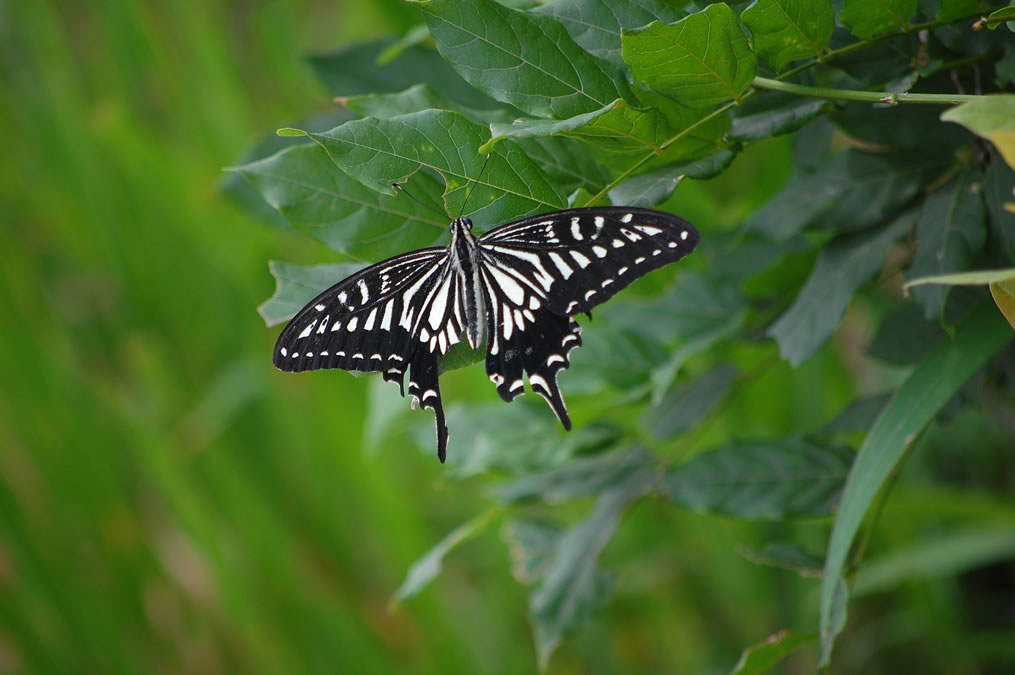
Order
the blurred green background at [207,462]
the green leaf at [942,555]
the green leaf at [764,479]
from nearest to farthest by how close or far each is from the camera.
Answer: the green leaf at [764,479], the green leaf at [942,555], the blurred green background at [207,462]

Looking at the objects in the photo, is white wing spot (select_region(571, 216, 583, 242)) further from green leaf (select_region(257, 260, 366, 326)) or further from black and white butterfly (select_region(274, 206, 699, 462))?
green leaf (select_region(257, 260, 366, 326))

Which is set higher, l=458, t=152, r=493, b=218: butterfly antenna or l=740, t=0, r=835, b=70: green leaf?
l=458, t=152, r=493, b=218: butterfly antenna

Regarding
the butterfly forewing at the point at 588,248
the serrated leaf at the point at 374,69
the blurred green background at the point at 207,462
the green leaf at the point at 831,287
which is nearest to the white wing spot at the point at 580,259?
the butterfly forewing at the point at 588,248

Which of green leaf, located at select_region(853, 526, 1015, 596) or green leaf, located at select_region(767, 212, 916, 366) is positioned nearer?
green leaf, located at select_region(767, 212, 916, 366)

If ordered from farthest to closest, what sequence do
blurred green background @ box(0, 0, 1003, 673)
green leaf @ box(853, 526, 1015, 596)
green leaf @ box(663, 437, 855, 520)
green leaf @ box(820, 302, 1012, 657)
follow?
1. blurred green background @ box(0, 0, 1003, 673)
2. green leaf @ box(853, 526, 1015, 596)
3. green leaf @ box(663, 437, 855, 520)
4. green leaf @ box(820, 302, 1012, 657)

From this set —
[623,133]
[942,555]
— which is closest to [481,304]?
[623,133]

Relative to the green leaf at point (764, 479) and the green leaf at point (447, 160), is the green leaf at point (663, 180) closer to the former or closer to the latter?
the green leaf at point (447, 160)

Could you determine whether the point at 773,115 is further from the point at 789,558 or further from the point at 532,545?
the point at 532,545

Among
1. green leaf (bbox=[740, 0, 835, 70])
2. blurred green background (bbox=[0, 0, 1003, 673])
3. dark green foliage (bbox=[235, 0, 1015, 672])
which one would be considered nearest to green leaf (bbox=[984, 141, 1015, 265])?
dark green foliage (bbox=[235, 0, 1015, 672])
